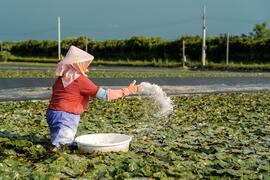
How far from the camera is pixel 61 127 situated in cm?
673

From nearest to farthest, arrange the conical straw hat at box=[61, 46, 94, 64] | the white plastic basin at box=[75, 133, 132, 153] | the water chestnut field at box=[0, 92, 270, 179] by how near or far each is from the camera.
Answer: the water chestnut field at box=[0, 92, 270, 179] → the white plastic basin at box=[75, 133, 132, 153] → the conical straw hat at box=[61, 46, 94, 64]

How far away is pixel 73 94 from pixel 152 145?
1.36 meters

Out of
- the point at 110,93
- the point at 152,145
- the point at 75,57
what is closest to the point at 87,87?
the point at 110,93

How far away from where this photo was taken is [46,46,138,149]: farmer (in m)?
6.70

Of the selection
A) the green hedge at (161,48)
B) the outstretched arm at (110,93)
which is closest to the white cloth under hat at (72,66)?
the outstretched arm at (110,93)

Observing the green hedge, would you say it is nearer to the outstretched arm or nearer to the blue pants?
the outstretched arm

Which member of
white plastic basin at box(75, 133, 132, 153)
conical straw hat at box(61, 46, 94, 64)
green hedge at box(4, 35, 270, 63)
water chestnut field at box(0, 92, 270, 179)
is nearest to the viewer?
water chestnut field at box(0, 92, 270, 179)

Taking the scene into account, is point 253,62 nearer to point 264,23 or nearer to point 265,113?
point 264,23

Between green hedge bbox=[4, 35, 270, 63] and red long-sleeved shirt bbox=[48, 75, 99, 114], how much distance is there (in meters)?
42.6

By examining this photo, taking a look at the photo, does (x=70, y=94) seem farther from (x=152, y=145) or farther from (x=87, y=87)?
(x=152, y=145)

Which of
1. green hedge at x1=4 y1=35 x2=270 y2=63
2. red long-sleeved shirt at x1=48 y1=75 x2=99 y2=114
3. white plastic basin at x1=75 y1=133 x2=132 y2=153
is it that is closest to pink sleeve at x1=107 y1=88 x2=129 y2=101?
red long-sleeved shirt at x1=48 y1=75 x2=99 y2=114

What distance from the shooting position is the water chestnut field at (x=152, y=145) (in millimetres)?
5258

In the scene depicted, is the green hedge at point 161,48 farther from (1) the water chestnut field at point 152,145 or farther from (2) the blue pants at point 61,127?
(2) the blue pants at point 61,127

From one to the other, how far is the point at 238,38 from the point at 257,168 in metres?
47.0
